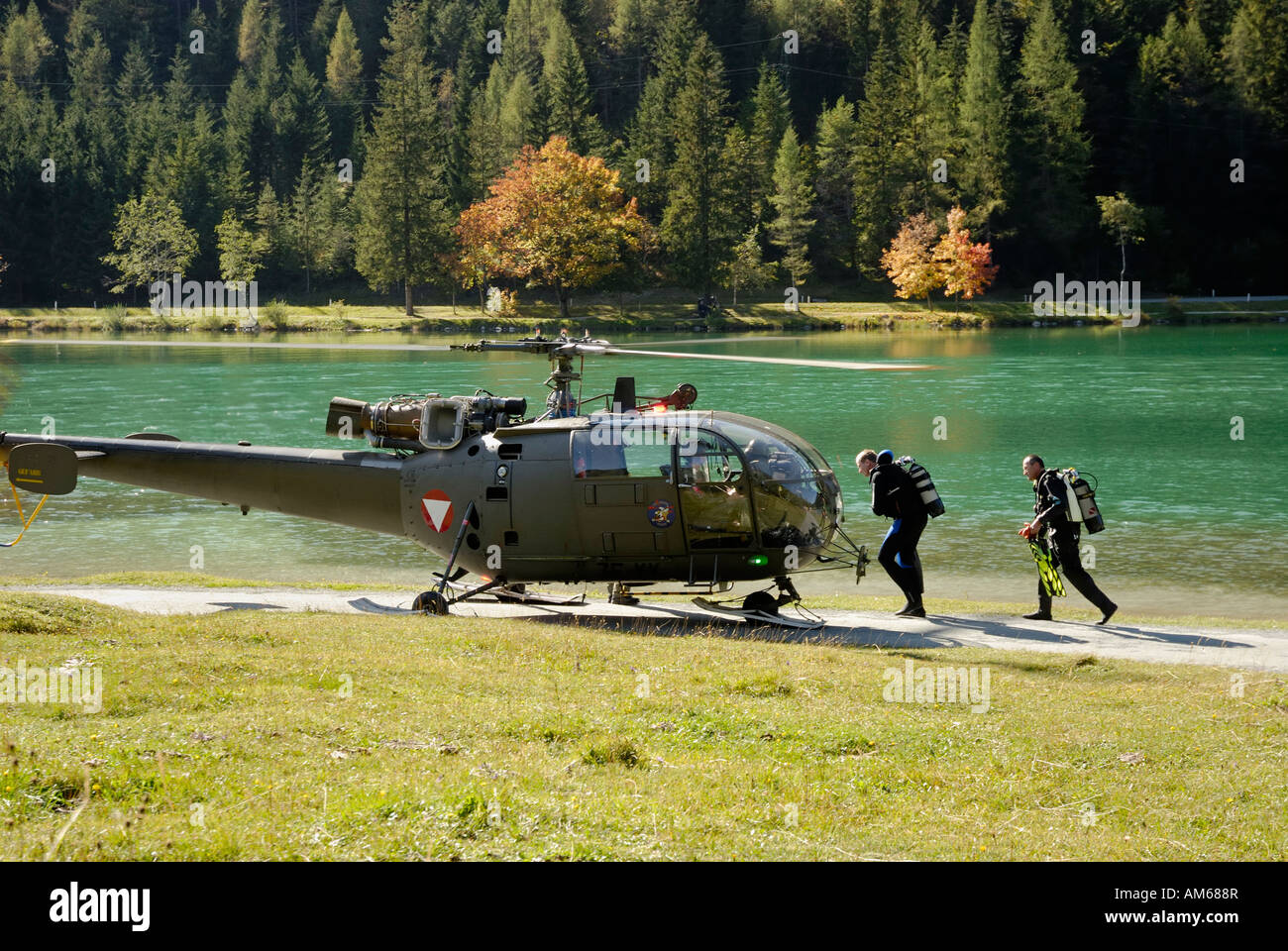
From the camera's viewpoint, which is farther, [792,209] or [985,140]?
[985,140]

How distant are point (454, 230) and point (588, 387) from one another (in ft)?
157

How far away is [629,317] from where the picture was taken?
276 feet

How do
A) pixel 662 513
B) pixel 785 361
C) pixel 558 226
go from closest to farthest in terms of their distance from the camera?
pixel 785 361
pixel 662 513
pixel 558 226

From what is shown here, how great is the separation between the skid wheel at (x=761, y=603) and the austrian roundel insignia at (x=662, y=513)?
4.67 feet

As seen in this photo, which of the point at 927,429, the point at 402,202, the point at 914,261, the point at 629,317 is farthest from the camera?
the point at 402,202

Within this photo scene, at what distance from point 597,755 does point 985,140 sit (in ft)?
301

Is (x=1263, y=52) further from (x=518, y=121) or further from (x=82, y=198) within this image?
(x=82, y=198)

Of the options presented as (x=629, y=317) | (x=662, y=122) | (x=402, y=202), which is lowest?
(x=629, y=317)

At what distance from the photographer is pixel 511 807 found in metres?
6.53

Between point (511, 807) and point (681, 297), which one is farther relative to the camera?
point (681, 297)

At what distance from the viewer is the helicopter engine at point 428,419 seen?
14.9m

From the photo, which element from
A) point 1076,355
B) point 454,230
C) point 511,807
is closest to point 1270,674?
point 511,807

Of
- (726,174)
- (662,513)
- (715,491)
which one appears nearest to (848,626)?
(715,491)

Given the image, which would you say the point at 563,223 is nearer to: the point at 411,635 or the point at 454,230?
the point at 454,230
